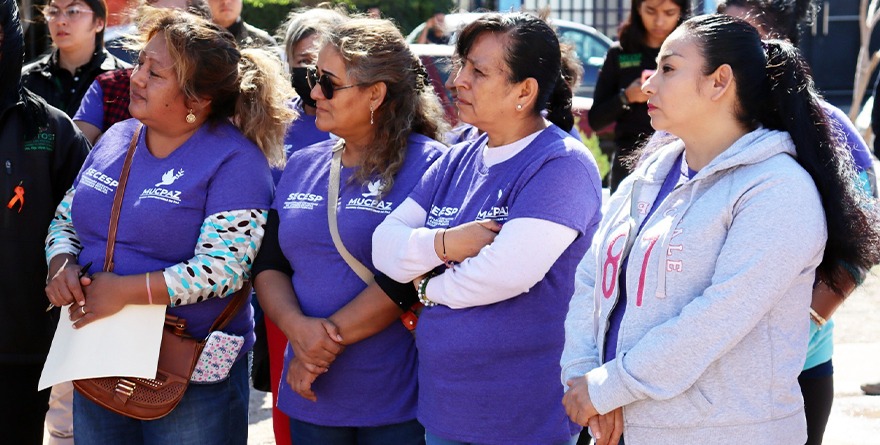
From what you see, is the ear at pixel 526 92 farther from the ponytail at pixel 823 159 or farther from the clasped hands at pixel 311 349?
the clasped hands at pixel 311 349

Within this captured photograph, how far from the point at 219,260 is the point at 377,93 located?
2.40 feet

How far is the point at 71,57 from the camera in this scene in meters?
5.49

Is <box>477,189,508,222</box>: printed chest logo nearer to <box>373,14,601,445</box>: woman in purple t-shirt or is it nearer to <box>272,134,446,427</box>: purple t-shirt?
<box>373,14,601,445</box>: woman in purple t-shirt

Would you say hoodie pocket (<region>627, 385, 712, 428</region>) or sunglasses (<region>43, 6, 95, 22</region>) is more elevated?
sunglasses (<region>43, 6, 95, 22</region>)

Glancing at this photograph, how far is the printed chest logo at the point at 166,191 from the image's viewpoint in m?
3.49

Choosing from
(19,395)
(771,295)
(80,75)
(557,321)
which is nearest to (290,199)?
(557,321)

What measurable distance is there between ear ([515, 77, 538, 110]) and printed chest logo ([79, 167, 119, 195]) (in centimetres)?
132

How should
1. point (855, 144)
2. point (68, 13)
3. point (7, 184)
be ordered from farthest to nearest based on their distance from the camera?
point (68, 13) → point (7, 184) → point (855, 144)

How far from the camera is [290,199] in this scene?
11.7ft

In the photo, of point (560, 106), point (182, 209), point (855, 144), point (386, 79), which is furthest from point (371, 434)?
point (855, 144)

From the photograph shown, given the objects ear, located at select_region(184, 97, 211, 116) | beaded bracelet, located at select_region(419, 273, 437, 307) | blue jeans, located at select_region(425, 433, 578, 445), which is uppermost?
ear, located at select_region(184, 97, 211, 116)

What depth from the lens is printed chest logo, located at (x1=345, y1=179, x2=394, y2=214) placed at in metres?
3.48

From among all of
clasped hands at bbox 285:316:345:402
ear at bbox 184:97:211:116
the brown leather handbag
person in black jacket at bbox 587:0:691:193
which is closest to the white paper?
the brown leather handbag

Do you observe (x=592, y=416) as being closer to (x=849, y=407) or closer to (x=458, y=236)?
(x=458, y=236)
